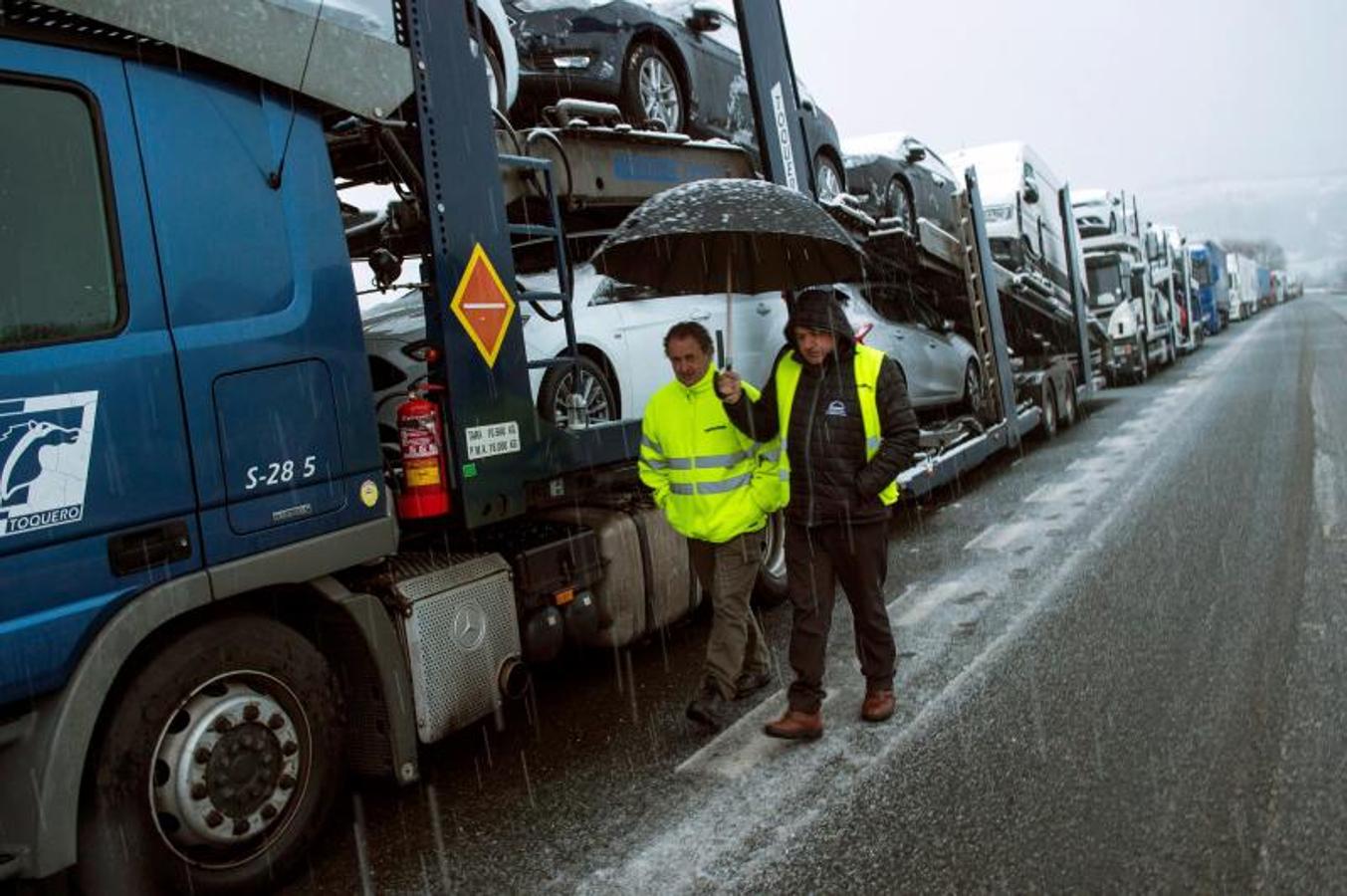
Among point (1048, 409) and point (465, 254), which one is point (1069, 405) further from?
point (465, 254)

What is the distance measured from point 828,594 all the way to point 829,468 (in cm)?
50

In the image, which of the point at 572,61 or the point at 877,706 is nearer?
the point at 877,706

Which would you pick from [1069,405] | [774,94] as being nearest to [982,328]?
[1069,405]

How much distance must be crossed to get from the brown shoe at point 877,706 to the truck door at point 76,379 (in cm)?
257

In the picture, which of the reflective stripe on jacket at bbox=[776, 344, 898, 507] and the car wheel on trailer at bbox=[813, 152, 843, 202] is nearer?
the reflective stripe on jacket at bbox=[776, 344, 898, 507]

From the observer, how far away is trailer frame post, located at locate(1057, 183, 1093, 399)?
16.0 metres

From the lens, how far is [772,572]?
652 cm

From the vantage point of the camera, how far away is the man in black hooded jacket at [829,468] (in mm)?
4352

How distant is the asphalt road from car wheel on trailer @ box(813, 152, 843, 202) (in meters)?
3.16

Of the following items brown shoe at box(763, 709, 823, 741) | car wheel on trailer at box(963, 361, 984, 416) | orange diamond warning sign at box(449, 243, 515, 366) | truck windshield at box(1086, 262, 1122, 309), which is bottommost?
brown shoe at box(763, 709, 823, 741)

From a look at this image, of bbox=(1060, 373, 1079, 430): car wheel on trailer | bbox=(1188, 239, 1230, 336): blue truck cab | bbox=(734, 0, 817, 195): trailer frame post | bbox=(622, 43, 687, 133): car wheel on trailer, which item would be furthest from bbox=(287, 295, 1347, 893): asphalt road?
bbox=(1188, 239, 1230, 336): blue truck cab

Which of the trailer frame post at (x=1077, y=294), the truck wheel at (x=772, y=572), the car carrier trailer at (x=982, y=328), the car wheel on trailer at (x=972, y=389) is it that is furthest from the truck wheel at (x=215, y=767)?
the trailer frame post at (x=1077, y=294)

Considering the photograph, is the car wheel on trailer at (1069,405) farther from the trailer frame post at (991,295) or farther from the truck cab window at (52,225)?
the truck cab window at (52,225)

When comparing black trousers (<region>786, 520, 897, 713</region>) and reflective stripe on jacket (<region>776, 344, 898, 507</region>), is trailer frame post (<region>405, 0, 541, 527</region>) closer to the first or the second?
reflective stripe on jacket (<region>776, 344, 898, 507</region>)
